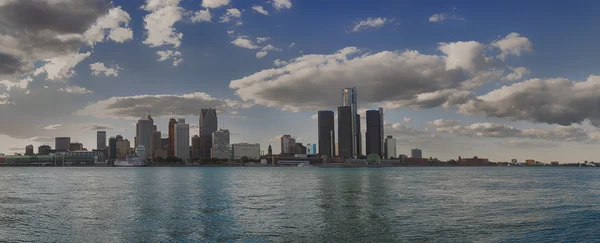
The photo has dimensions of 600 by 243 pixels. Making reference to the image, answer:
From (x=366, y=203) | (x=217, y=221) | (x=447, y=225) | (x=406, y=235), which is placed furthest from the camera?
(x=366, y=203)

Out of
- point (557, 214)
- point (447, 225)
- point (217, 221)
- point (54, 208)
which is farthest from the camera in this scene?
point (54, 208)

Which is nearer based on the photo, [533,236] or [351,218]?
[533,236]

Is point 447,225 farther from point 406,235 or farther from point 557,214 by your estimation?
point 557,214

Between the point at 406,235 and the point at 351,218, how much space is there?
12.3 metres

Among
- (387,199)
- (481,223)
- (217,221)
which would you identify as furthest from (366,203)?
(217,221)

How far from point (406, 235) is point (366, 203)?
1178 inches

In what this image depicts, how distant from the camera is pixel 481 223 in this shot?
56.1 metres

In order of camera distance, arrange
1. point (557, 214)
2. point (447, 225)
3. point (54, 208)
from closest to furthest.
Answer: point (447, 225) → point (557, 214) → point (54, 208)

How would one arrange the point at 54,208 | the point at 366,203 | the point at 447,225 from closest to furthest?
the point at 447,225 → the point at 54,208 → the point at 366,203

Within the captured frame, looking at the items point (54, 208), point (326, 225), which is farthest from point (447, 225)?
point (54, 208)

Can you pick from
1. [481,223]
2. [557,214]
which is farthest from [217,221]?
[557,214]

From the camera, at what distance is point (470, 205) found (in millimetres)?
75000

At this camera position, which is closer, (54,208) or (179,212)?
(179,212)

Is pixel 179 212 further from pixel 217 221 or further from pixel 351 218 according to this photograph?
pixel 351 218
